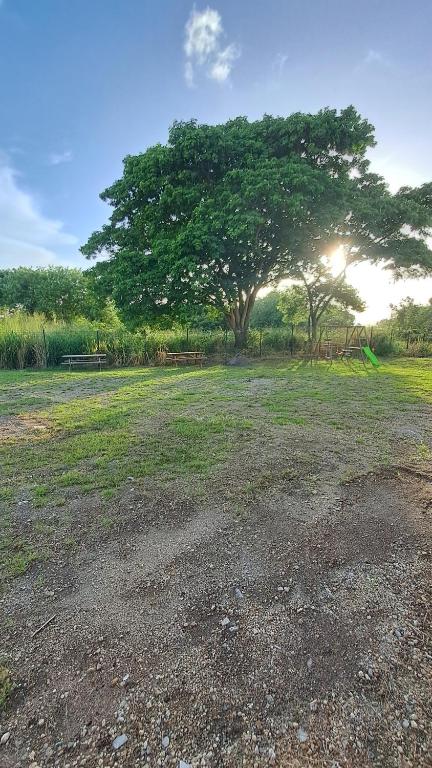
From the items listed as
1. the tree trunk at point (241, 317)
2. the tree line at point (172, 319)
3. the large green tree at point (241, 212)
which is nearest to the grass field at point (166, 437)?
the large green tree at point (241, 212)

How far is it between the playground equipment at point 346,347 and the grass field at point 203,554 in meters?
10.6

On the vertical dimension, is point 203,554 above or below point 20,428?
below

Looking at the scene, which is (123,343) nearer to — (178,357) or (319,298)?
(178,357)

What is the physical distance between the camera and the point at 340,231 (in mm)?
14695

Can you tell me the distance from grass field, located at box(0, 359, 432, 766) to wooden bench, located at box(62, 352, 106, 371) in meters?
7.61

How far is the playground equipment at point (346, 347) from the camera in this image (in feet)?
50.5

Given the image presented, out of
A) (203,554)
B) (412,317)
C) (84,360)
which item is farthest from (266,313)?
(203,554)

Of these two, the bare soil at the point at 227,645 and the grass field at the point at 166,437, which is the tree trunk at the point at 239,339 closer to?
the grass field at the point at 166,437

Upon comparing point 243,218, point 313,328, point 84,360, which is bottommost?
point 84,360

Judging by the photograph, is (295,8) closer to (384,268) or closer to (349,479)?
(349,479)

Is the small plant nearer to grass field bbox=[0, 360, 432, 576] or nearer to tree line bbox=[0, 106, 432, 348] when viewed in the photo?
grass field bbox=[0, 360, 432, 576]

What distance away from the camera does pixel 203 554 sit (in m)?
2.29

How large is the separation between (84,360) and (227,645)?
12678 millimetres

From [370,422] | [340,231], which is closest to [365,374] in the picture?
[370,422]
